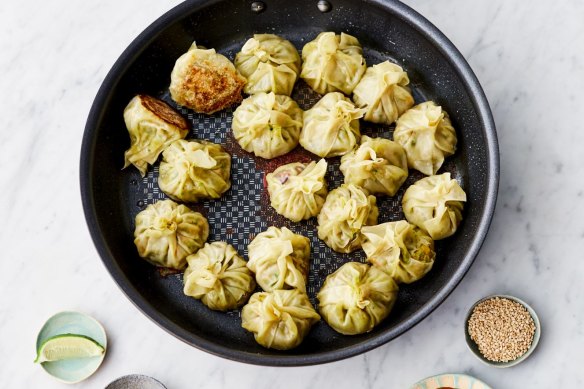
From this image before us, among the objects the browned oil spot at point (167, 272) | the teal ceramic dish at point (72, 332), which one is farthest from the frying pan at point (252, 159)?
the teal ceramic dish at point (72, 332)

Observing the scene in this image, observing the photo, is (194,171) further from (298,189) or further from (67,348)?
(67,348)

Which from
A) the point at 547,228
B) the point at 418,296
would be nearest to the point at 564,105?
the point at 547,228

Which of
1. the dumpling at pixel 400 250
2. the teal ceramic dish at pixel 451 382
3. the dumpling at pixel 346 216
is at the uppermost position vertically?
the dumpling at pixel 346 216

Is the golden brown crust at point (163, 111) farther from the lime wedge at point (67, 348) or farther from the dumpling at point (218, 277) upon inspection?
the lime wedge at point (67, 348)

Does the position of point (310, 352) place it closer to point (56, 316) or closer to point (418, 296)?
point (418, 296)

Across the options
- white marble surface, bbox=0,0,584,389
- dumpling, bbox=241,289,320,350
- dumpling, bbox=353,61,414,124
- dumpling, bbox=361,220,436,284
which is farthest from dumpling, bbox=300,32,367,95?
dumpling, bbox=241,289,320,350

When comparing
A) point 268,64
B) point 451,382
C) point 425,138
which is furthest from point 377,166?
point 451,382
